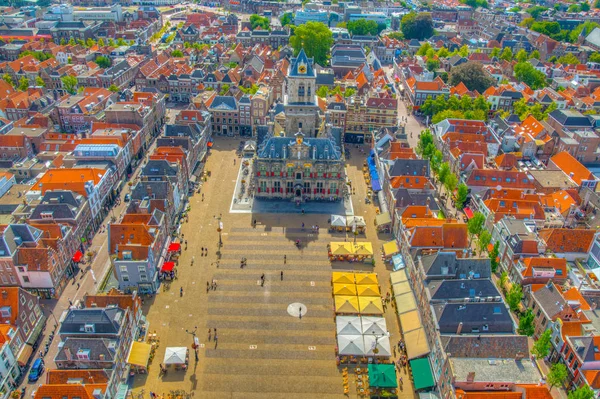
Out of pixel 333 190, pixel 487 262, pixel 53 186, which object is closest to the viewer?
pixel 487 262

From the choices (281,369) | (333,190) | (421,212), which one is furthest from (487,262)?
(333,190)

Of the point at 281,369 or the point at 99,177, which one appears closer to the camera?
the point at 281,369

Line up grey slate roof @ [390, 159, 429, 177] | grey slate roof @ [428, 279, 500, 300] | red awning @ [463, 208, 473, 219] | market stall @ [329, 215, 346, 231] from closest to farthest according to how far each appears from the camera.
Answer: grey slate roof @ [428, 279, 500, 300] → market stall @ [329, 215, 346, 231] → red awning @ [463, 208, 473, 219] → grey slate roof @ [390, 159, 429, 177]

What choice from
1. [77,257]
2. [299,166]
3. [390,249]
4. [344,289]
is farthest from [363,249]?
[77,257]

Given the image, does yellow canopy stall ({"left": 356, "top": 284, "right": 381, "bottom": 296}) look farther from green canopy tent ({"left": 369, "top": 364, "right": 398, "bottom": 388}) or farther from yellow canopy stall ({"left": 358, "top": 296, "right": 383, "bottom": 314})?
green canopy tent ({"left": 369, "top": 364, "right": 398, "bottom": 388})

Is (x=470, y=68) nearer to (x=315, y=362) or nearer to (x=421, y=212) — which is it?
(x=421, y=212)

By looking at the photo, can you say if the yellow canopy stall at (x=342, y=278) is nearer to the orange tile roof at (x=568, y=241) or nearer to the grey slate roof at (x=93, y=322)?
the grey slate roof at (x=93, y=322)

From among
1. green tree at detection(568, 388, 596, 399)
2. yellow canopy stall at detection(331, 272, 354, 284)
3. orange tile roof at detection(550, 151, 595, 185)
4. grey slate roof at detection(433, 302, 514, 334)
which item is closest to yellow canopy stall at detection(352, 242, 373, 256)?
yellow canopy stall at detection(331, 272, 354, 284)
